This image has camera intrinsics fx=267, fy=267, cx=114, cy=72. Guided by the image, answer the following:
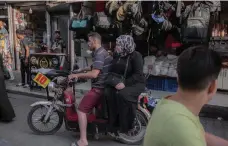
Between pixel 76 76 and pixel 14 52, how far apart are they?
8262mm

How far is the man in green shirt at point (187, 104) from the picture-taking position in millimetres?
1081

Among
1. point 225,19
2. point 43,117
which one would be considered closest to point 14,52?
point 43,117

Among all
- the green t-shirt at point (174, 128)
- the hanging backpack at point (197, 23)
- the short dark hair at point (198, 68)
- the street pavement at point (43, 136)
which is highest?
the hanging backpack at point (197, 23)

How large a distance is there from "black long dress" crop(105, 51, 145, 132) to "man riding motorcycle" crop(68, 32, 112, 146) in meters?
0.19

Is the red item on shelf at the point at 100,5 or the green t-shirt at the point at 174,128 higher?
the red item on shelf at the point at 100,5

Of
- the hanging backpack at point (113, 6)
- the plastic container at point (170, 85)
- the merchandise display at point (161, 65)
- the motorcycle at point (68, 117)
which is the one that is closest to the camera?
the motorcycle at point (68, 117)

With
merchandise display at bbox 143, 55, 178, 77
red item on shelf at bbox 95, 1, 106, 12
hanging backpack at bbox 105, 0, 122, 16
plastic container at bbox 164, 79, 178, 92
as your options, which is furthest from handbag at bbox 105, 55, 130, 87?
red item on shelf at bbox 95, 1, 106, 12

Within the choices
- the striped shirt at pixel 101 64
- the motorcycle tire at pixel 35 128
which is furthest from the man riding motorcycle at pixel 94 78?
the motorcycle tire at pixel 35 128

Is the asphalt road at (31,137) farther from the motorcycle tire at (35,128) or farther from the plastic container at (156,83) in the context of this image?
the plastic container at (156,83)

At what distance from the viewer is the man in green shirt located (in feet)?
3.55

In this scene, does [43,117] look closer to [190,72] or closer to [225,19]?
[190,72]

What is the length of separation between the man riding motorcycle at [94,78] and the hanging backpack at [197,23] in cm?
312

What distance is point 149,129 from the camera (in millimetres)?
1241

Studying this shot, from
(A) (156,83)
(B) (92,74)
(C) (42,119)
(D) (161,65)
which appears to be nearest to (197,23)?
(D) (161,65)
